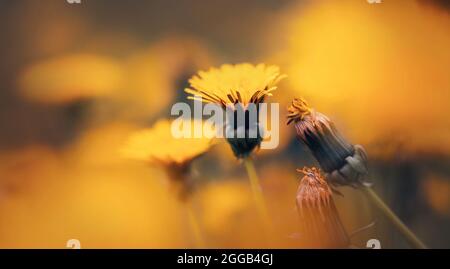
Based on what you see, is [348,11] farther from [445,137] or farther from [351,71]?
[445,137]

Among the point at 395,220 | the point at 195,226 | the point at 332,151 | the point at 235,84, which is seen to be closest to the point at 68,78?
the point at 235,84

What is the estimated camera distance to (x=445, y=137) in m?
1.95

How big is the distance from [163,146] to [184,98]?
0.19 meters

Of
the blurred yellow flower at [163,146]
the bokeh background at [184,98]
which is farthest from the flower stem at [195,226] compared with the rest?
the blurred yellow flower at [163,146]

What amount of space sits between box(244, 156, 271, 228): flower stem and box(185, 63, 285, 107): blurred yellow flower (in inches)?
8.6

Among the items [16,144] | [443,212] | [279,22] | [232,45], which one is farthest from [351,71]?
[16,144]

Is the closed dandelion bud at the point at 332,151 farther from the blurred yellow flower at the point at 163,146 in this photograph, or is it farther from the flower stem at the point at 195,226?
the flower stem at the point at 195,226

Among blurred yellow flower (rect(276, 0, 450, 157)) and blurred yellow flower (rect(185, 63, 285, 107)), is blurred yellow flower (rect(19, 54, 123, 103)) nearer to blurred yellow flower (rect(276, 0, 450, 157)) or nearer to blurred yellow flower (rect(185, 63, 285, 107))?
blurred yellow flower (rect(185, 63, 285, 107))

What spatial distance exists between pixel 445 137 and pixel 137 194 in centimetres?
114

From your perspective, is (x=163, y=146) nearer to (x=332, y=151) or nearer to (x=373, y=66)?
(x=332, y=151)

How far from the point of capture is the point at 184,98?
195 cm

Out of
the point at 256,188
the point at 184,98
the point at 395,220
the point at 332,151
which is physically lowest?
the point at 395,220

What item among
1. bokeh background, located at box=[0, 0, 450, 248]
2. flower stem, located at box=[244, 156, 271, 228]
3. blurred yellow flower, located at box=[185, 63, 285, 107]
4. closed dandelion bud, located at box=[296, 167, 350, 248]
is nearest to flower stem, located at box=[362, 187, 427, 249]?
bokeh background, located at box=[0, 0, 450, 248]

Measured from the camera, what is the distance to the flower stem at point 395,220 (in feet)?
6.32
